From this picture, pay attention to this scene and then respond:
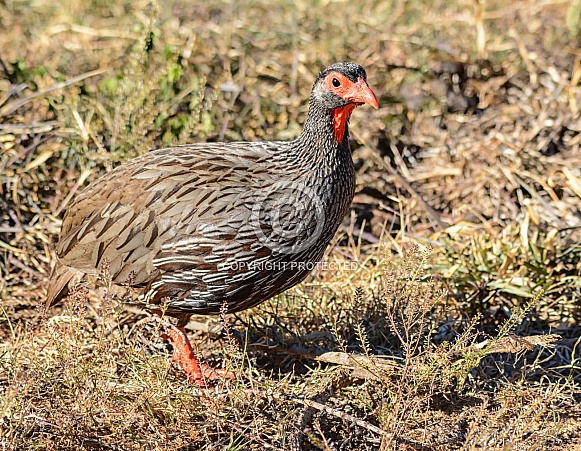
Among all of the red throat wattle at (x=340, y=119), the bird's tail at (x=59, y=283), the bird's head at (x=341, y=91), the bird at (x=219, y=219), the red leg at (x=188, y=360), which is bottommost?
the red leg at (x=188, y=360)

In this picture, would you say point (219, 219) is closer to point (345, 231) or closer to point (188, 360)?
point (188, 360)

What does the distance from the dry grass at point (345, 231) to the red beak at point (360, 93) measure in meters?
0.75

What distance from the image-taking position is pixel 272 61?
6.26 metres

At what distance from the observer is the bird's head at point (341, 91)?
3549mm

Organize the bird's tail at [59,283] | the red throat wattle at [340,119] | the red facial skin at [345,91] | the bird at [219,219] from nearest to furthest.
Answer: the bird at [219,219]
the red facial skin at [345,91]
the red throat wattle at [340,119]
the bird's tail at [59,283]

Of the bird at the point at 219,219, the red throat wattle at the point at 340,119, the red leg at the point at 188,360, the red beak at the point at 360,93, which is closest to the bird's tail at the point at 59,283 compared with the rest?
the bird at the point at 219,219

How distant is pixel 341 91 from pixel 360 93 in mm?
101

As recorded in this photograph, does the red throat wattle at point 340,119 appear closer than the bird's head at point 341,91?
No

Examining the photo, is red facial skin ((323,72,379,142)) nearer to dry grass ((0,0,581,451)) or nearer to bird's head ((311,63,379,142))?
bird's head ((311,63,379,142))

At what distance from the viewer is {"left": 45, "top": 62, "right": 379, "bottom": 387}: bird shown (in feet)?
11.2

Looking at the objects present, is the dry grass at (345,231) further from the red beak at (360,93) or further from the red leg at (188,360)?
the red beak at (360,93)

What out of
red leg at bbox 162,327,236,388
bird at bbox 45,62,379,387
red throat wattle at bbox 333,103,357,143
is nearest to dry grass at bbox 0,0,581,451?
red leg at bbox 162,327,236,388

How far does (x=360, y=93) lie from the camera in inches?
139

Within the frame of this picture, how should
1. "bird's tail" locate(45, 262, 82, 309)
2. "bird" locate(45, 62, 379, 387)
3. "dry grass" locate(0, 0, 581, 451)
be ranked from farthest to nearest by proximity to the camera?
"bird's tail" locate(45, 262, 82, 309) < "bird" locate(45, 62, 379, 387) < "dry grass" locate(0, 0, 581, 451)
